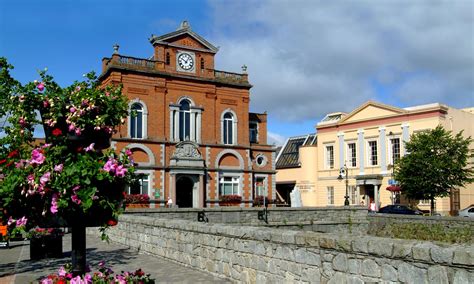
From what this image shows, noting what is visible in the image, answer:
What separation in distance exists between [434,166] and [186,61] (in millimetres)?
19738

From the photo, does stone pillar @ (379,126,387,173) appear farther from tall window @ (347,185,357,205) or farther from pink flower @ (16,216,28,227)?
pink flower @ (16,216,28,227)

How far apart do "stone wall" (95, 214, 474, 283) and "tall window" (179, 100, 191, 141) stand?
2230cm

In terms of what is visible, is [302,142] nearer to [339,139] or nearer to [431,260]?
[339,139]

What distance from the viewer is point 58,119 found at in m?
6.04

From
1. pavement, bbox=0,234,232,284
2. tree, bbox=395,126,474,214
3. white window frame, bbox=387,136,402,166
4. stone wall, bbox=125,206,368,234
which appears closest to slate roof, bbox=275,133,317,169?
white window frame, bbox=387,136,402,166

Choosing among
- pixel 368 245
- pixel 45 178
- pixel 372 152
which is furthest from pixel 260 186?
pixel 45 178

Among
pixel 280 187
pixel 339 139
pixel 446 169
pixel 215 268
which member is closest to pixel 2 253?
pixel 215 268

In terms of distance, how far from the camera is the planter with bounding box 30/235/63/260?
1322 cm

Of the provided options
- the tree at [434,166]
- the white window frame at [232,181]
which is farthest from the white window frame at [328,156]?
the white window frame at [232,181]

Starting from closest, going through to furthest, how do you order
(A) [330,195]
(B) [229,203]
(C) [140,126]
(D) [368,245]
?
(D) [368,245] < (C) [140,126] < (B) [229,203] < (A) [330,195]

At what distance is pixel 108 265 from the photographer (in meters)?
11.9

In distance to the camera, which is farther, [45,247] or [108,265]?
[45,247]

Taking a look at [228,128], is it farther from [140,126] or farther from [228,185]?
[140,126]

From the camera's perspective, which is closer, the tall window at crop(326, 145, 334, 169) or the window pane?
the window pane
